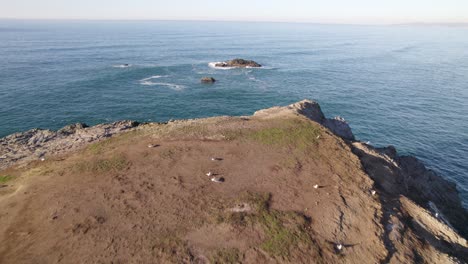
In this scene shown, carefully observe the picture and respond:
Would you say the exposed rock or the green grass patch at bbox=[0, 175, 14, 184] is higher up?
the green grass patch at bbox=[0, 175, 14, 184]

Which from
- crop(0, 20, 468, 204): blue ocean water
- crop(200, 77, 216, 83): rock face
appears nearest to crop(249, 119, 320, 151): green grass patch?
crop(0, 20, 468, 204): blue ocean water

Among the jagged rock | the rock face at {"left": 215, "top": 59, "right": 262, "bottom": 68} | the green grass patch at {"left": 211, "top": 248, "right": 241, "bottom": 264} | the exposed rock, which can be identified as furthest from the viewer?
the rock face at {"left": 215, "top": 59, "right": 262, "bottom": 68}

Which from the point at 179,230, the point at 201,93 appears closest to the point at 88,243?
the point at 179,230

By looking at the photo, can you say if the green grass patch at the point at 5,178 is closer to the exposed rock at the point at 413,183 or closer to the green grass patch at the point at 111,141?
the green grass patch at the point at 111,141

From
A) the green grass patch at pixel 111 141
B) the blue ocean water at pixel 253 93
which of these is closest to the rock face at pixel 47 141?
the green grass patch at pixel 111 141

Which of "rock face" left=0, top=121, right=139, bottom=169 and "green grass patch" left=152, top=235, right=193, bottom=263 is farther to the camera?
"rock face" left=0, top=121, right=139, bottom=169

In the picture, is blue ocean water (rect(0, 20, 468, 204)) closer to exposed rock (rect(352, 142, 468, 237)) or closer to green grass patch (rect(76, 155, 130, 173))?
exposed rock (rect(352, 142, 468, 237))
